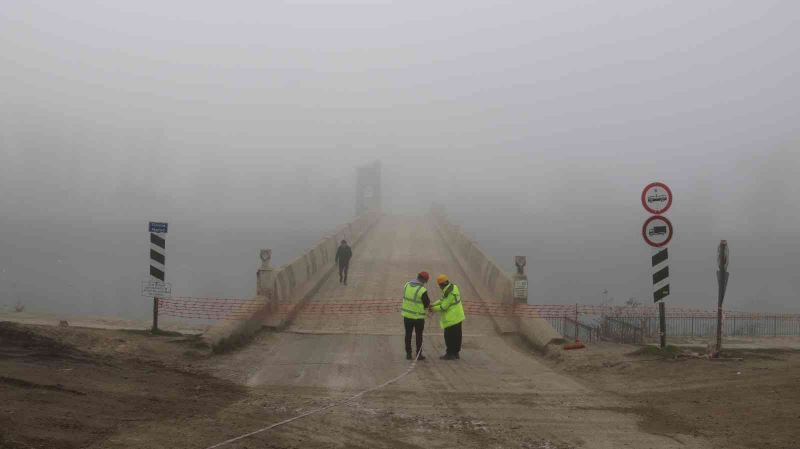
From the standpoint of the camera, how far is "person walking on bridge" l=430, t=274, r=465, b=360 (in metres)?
13.5

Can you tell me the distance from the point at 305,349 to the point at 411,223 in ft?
130

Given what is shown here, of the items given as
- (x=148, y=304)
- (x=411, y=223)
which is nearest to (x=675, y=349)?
(x=411, y=223)

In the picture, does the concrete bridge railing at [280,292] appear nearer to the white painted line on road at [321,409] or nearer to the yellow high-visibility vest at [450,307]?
the white painted line on road at [321,409]

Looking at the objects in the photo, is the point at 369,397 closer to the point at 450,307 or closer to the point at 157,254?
the point at 450,307

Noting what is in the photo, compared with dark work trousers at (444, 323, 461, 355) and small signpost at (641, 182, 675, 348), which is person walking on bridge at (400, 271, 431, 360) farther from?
small signpost at (641, 182, 675, 348)

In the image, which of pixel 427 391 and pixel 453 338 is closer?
pixel 427 391

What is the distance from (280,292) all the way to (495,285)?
6801 mm

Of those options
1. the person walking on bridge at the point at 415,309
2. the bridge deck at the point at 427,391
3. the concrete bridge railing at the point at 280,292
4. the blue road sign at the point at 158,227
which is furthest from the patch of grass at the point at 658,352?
the blue road sign at the point at 158,227

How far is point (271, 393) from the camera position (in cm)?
970

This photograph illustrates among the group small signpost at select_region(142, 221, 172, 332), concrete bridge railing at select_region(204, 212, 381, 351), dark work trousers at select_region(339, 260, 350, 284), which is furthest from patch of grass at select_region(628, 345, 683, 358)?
dark work trousers at select_region(339, 260, 350, 284)

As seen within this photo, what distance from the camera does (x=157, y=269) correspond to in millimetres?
15266

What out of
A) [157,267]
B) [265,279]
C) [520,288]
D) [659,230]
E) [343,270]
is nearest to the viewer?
[659,230]

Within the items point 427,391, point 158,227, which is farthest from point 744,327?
point 158,227

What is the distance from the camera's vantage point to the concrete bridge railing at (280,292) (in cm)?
1414
